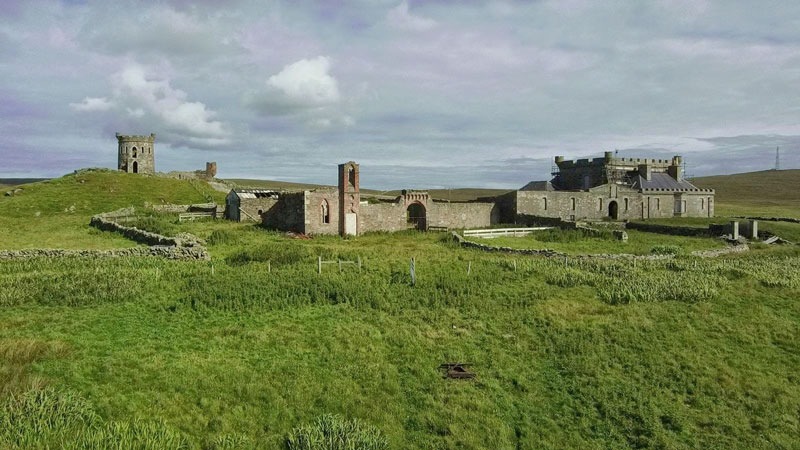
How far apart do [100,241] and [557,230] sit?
3090 cm

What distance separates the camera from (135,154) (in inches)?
2803

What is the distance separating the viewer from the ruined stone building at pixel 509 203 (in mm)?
36406

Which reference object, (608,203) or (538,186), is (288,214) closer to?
(538,186)

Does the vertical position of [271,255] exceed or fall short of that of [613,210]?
it falls short

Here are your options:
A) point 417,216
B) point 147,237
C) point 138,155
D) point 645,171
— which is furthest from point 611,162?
point 138,155

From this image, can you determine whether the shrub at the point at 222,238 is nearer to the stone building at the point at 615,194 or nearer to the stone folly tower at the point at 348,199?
the stone folly tower at the point at 348,199

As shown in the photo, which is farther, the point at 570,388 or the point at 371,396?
the point at 570,388

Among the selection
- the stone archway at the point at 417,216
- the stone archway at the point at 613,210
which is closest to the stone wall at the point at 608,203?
the stone archway at the point at 613,210

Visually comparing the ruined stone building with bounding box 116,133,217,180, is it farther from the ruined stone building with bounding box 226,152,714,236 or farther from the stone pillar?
the stone pillar

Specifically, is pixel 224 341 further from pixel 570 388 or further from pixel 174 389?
pixel 570 388

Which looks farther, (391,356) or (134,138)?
(134,138)

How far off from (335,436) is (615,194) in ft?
156

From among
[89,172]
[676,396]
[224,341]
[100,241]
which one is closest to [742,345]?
[676,396]

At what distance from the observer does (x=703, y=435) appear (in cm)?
1082
